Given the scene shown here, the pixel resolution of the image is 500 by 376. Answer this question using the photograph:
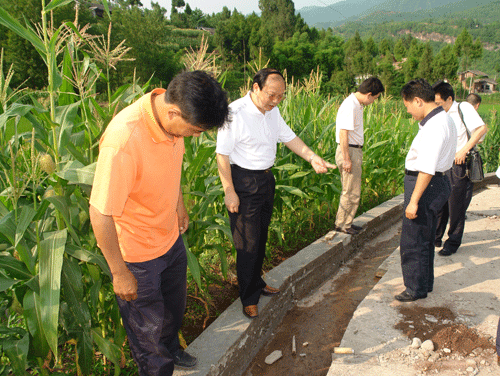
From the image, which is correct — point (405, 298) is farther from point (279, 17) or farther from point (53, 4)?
point (279, 17)

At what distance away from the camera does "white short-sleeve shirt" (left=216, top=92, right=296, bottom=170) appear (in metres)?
2.46

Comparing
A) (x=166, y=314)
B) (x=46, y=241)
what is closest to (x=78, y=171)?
(x=46, y=241)

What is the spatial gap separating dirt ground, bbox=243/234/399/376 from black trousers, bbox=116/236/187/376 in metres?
0.88

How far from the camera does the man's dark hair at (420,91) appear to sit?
280cm

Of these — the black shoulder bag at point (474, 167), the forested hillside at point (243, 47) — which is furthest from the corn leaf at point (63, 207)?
the forested hillside at point (243, 47)

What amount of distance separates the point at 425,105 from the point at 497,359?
5.79ft

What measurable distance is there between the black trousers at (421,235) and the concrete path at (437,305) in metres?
0.18

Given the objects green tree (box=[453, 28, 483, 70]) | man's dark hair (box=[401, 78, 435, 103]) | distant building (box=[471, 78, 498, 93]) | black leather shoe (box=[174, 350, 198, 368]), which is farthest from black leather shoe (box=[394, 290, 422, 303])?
distant building (box=[471, 78, 498, 93])

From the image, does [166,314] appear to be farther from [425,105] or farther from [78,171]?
[425,105]

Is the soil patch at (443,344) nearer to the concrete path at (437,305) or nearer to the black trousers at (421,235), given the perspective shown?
the concrete path at (437,305)

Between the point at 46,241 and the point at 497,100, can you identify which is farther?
the point at 497,100

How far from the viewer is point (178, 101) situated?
4.59 ft

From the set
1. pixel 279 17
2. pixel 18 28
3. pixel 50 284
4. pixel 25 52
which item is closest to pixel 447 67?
pixel 279 17

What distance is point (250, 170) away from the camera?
2.54 metres
